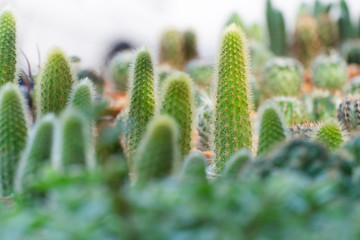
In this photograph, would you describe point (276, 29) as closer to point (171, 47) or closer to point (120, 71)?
point (171, 47)

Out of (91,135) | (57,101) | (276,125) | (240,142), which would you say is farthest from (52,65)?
(276,125)

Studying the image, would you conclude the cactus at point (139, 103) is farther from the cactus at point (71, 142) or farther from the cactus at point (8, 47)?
the cactus at point (71, 142)

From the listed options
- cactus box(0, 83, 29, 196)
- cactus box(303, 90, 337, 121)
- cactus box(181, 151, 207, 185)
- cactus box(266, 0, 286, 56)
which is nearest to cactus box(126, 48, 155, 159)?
cactus box(0, 83, 29, 196)

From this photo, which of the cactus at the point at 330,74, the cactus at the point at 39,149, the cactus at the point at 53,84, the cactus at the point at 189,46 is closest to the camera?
the cactus at the point at 39,149

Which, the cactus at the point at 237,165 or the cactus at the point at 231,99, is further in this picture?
the cactus at the point at 231,99

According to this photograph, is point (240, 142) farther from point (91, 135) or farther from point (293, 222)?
point (293, 222)

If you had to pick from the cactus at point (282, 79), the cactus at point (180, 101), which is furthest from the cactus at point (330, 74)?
the cactus at point (180, 101)

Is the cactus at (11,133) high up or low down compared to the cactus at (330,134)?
up
